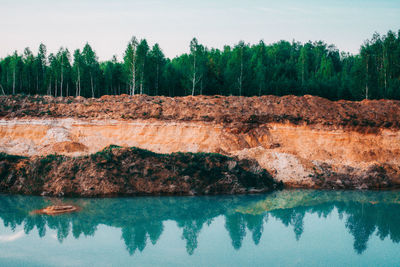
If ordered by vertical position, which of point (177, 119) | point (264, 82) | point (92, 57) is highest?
point (92, 57)

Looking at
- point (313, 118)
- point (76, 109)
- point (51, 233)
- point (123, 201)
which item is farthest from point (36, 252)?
point (313, 118)

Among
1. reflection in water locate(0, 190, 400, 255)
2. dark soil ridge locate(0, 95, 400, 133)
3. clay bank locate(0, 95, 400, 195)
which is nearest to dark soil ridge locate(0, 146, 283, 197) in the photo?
reflection in water locate(0, 190, 400, 255)

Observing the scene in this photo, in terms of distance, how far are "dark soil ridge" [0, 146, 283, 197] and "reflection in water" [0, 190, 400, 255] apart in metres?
0.85

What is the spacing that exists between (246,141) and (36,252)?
1832 cm

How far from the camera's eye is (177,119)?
2722 cm

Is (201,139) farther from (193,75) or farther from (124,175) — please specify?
(193,75)

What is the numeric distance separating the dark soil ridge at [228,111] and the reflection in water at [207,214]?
7.97 metres

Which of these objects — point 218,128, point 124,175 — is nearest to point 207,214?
point 124,175

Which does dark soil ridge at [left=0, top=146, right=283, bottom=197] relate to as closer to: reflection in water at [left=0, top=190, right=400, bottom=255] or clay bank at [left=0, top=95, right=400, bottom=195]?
reflection in water at [left=0, top=190, right=400, bottom=255]

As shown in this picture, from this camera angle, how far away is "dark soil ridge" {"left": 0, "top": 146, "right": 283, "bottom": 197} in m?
18.7

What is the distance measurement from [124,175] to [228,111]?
11596 millimetres

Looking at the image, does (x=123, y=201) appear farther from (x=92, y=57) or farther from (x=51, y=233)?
(x=92, y=57)

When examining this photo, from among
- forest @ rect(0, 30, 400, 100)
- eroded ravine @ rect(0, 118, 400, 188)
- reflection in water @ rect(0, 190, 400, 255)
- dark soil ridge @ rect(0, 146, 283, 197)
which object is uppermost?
forest @ rect(0, 30, 400, 100)

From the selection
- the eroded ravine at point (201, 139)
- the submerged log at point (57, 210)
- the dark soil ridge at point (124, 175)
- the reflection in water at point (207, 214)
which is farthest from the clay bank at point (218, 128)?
the submerged log at point (57, 210)
